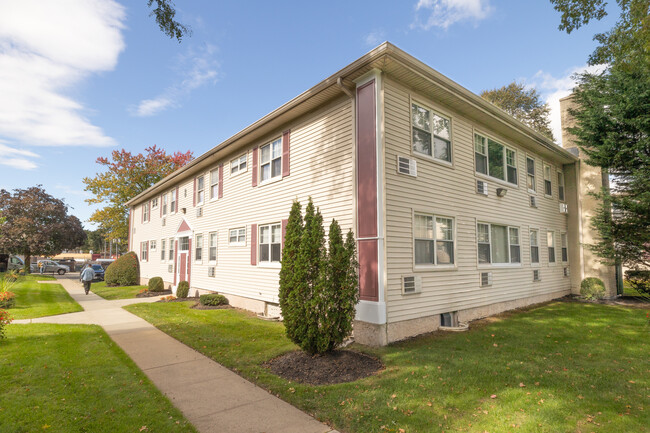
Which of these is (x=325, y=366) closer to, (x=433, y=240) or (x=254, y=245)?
(x=433, y=240)

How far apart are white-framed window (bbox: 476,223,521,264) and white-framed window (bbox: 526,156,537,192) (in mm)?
2269

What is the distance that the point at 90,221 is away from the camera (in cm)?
3191

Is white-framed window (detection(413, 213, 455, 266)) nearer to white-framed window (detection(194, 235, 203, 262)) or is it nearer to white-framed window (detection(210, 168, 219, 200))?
white-framed window (detection(210, 168, 219, 200))

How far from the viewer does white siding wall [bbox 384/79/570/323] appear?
736cm

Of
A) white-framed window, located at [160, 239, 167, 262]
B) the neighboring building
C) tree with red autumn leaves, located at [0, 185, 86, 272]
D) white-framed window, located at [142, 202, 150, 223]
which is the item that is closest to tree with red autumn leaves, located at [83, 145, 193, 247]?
tree with red autumn leaves, located at [0, 185, 86, 272]

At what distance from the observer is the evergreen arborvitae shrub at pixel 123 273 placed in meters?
21.3

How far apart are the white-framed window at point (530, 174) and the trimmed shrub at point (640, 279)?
16.2ft

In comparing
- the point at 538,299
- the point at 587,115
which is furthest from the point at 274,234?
the point at 587,115

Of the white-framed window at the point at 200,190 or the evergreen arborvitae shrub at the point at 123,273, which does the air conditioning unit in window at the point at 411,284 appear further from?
the evergreen arborvitae shrub at the point at 123,273

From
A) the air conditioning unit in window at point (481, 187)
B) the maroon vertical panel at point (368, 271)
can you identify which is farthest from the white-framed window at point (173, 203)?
the air conditioning unit in window at point (481, 187)

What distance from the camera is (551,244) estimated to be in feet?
44.4

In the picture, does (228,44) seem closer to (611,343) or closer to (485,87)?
(611,343)

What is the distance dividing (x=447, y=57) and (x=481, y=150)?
4.00 m

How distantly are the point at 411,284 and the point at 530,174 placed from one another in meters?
8.57
